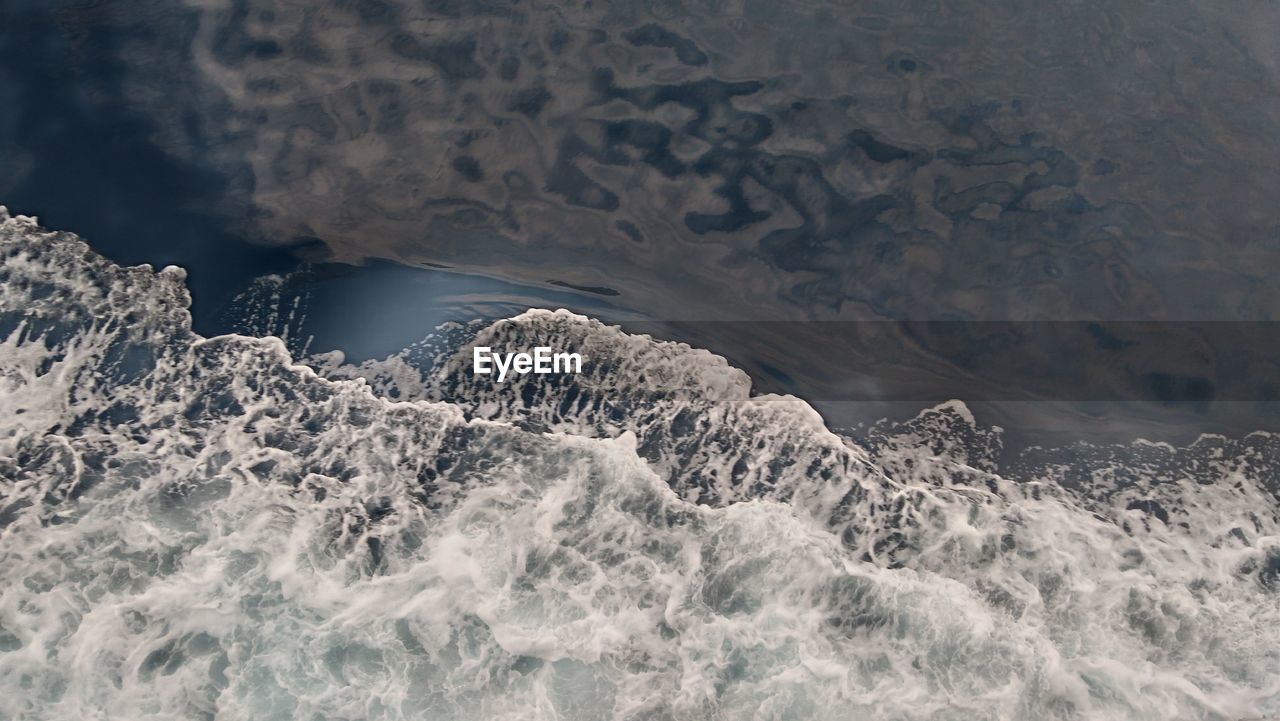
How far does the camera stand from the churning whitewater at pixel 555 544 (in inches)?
458

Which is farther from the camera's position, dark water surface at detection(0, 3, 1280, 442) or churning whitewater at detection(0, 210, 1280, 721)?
dark water surface at detection(0, 3, 1280, 442)

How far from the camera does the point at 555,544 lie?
12422mm

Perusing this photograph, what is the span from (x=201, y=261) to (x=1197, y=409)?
56.0 feet

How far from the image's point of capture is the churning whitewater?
458 inches

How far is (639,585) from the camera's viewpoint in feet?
40.3

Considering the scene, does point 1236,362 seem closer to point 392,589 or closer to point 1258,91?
point 1258,91

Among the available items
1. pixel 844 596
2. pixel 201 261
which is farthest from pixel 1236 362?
pixel 201 261
